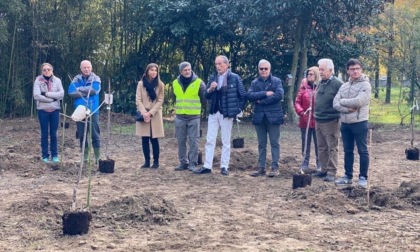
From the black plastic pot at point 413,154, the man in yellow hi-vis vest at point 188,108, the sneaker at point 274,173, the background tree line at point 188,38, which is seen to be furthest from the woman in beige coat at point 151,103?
the background tree line at point 188,38

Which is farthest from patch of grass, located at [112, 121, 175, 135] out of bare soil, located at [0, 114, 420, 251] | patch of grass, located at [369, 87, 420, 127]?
patch of grass, located at [369, 87, 420, 127]

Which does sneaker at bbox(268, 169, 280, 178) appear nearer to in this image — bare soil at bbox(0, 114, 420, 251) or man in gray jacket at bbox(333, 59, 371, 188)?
bare soil at bbox(0, 114, 420, 251)

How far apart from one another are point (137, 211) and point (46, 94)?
356 cm

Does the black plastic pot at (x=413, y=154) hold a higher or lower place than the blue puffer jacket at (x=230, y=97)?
lower

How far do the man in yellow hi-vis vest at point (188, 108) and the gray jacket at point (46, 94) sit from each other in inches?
65.2

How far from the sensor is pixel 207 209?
6285mm

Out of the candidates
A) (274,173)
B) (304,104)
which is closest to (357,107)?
(304,104)

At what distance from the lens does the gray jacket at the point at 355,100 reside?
282 inches

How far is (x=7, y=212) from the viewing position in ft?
19.5

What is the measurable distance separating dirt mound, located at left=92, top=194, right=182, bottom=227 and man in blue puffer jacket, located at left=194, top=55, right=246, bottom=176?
2422mm

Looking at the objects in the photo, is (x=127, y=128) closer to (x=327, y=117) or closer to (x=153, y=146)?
(x=153, y=146)

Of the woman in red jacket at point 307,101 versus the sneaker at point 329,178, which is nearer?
the sneaker at point 329,178

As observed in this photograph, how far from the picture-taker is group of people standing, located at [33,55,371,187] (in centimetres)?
737

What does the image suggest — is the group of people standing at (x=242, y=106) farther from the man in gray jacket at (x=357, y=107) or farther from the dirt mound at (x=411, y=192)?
the dirt mound at (x=411, y=192)
